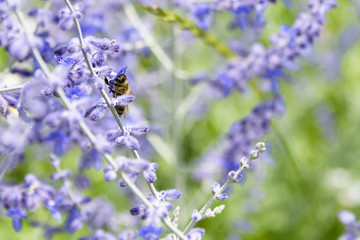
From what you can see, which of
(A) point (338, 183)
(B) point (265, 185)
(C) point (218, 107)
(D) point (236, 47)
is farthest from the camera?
(C) point (218, 107)

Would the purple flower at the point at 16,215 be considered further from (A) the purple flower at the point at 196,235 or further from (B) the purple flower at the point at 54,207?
(A) the purple flower at the point at 196,235

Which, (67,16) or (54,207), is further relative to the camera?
(54,207)

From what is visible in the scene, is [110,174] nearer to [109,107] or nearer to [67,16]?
[109,107]

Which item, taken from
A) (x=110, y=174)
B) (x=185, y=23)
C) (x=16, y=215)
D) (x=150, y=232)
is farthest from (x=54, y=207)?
(x=185, y=23)

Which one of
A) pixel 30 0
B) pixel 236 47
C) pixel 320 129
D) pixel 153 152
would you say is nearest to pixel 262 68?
pixel 236 47

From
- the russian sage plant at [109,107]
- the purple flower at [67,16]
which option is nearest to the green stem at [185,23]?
the russian sage plant at [109,107]

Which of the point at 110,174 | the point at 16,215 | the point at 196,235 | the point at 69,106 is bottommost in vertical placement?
the point at 196,235

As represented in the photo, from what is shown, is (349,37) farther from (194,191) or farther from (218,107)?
(194,191)

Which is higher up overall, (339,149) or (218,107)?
(218,107)
